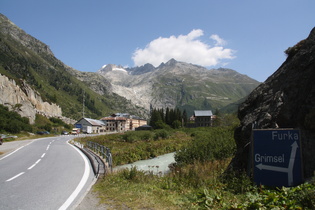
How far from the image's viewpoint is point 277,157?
238 inches

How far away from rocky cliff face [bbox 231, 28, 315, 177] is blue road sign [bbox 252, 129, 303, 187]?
52cm

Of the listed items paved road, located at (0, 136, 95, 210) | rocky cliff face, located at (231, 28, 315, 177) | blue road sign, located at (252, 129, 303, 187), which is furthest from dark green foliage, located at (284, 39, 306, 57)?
paved road, located at (0, 136, 95, 210)

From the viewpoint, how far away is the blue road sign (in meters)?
5.81

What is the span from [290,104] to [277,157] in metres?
2.05

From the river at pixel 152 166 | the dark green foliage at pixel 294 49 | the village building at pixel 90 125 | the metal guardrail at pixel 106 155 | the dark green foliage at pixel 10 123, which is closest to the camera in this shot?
the dark green foliage at pixel 294 49

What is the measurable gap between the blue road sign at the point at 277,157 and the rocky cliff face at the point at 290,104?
523 mm

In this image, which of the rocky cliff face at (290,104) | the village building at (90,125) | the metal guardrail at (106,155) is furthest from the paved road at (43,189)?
the village building at (90,125)

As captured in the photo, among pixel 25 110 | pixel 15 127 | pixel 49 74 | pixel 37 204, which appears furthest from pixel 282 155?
pixel 49 74

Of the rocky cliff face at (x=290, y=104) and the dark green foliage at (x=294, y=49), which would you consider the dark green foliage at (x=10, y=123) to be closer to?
the rocky cliff face at (x=290, y=104)

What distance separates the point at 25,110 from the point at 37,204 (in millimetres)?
82372

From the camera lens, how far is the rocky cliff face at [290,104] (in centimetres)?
622

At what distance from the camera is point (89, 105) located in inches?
7790

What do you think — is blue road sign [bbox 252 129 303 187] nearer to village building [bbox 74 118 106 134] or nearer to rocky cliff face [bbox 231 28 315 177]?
rocky cliff face [bbox 231 28 315 177]

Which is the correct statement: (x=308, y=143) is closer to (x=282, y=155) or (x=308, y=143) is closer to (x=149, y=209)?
(x=282, y=155)
